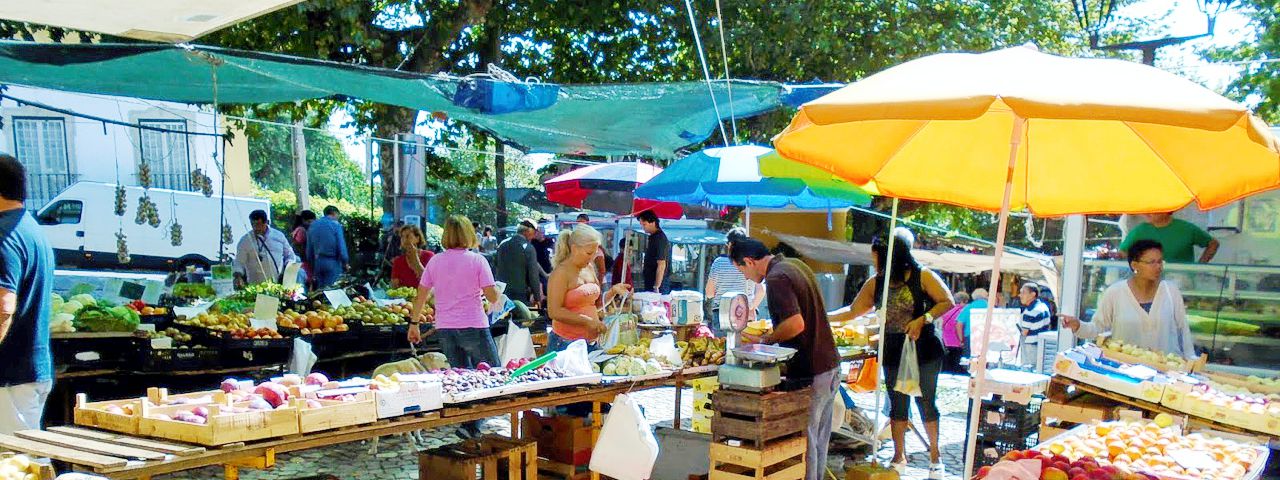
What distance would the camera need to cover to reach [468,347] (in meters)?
6.24

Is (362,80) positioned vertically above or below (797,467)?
above

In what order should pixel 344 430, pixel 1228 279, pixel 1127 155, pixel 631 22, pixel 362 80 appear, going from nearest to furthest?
pixel 344 430 → pixel 1127 155 → pixel 362 80 → pixel 1228 279 → pixel 631 22

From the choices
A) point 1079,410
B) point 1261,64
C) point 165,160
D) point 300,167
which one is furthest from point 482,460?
point 165,160

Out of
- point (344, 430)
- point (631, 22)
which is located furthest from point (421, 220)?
point (344, 430)

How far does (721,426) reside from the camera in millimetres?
4836

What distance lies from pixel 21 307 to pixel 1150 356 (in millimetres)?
6059

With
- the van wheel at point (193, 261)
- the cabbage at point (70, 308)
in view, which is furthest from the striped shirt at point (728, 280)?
the van wheel at point (193, 261)

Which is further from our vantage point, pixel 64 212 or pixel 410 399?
pixel 64 212

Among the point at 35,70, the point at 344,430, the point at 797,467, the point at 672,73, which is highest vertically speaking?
the point at 672,73

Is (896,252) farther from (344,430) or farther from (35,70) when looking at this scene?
(35,70)

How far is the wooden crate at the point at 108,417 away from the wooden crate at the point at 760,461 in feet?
8.96

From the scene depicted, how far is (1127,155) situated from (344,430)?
4.02m

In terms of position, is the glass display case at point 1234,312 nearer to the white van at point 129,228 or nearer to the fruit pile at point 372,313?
the fruit pile at point 372,313

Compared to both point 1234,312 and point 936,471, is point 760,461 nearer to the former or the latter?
point 936,471
